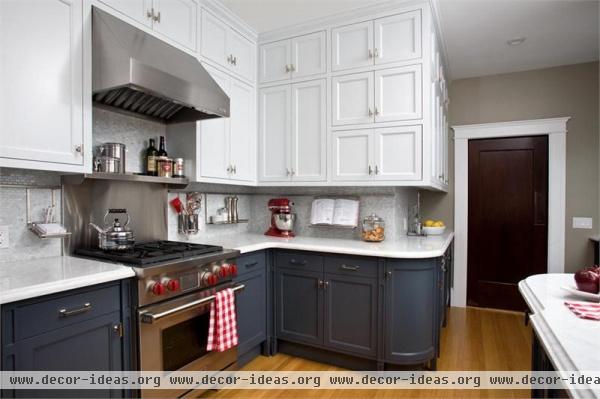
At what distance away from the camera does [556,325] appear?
105cm

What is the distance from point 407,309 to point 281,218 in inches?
52.8

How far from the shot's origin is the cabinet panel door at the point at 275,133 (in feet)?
10.2

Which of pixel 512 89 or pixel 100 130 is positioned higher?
pixel 512 89

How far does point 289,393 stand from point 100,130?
6.76 feet

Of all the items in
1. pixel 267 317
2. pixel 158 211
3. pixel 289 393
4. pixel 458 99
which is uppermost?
pixel 458 99

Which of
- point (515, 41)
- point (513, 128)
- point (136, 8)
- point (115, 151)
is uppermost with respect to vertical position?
point (515, 41)

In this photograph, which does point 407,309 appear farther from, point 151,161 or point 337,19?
point 337,19

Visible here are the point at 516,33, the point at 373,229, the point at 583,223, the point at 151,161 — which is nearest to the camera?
the point at 151,161

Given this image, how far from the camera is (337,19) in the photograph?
9.35 feet

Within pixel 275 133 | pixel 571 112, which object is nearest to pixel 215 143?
pixel 275 133

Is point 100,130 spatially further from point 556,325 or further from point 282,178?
point 556,325

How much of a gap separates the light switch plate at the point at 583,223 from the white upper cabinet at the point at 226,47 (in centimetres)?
367

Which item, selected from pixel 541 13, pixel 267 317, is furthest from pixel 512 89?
pixel 267 317

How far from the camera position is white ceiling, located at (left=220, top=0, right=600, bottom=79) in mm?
2660
